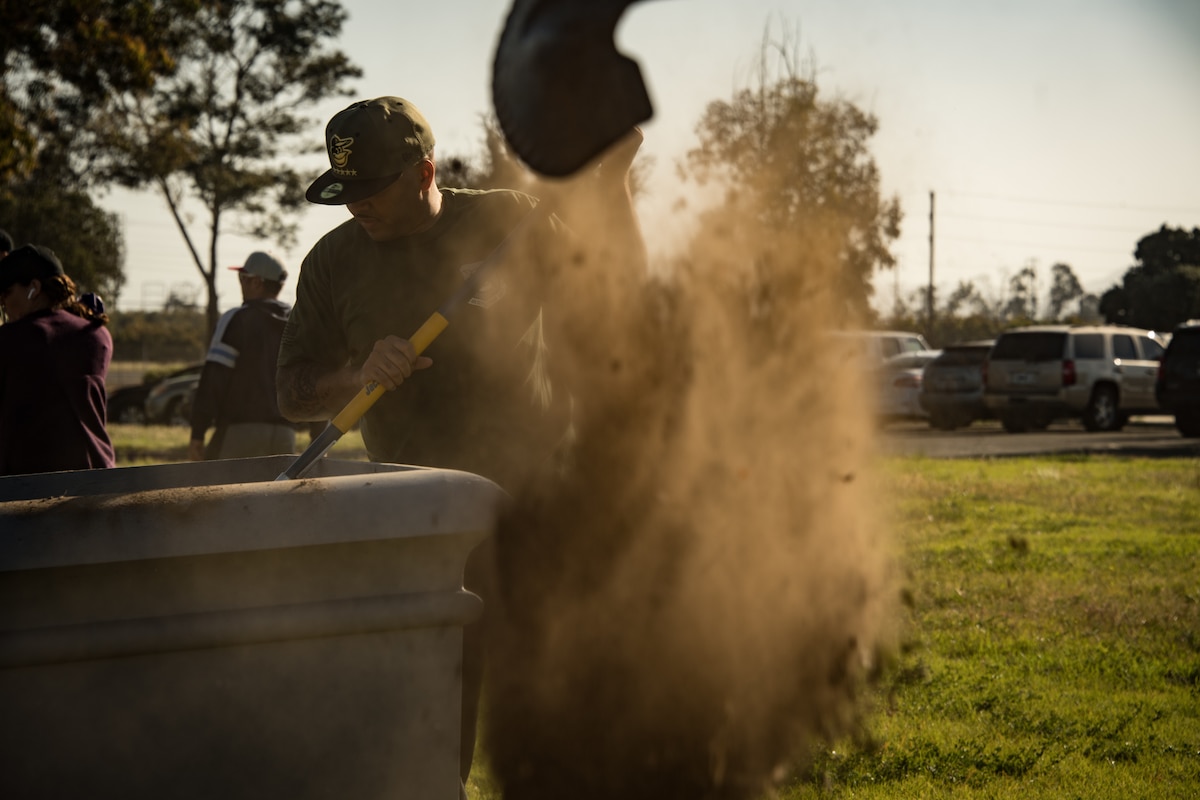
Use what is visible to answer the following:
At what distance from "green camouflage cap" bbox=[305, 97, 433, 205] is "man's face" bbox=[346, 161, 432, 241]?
4cm

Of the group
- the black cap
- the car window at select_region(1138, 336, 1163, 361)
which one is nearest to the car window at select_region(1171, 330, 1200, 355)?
the car window at select_region(1138, 336, 1163, 361)

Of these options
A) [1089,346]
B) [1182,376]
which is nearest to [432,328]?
[1182,376]

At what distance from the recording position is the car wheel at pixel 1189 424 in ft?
67.7

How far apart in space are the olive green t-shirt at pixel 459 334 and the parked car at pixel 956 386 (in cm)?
2060

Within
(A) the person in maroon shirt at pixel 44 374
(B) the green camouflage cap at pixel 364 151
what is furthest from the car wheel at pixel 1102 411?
(B) the green camouflage cap at pixel 364 151

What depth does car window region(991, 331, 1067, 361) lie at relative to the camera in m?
22.2

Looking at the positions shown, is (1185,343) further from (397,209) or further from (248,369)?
(397,209)

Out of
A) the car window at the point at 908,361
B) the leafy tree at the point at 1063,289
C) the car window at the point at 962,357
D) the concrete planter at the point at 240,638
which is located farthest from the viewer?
the leafy tree at the point at 1063,289

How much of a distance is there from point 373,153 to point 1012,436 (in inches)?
768

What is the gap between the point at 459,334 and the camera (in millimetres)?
3461

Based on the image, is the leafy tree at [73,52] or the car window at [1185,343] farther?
the car window at [1185,343]

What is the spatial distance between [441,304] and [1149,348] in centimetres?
2335

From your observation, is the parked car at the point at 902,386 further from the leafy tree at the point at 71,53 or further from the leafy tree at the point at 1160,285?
the leafy tree at the point at 1160,285

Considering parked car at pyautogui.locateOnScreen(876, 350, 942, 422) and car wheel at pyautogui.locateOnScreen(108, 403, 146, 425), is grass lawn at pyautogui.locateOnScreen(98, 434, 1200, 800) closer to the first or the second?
parked car at pyautogui.locateOnScreen(876, 350, 942, 422)
